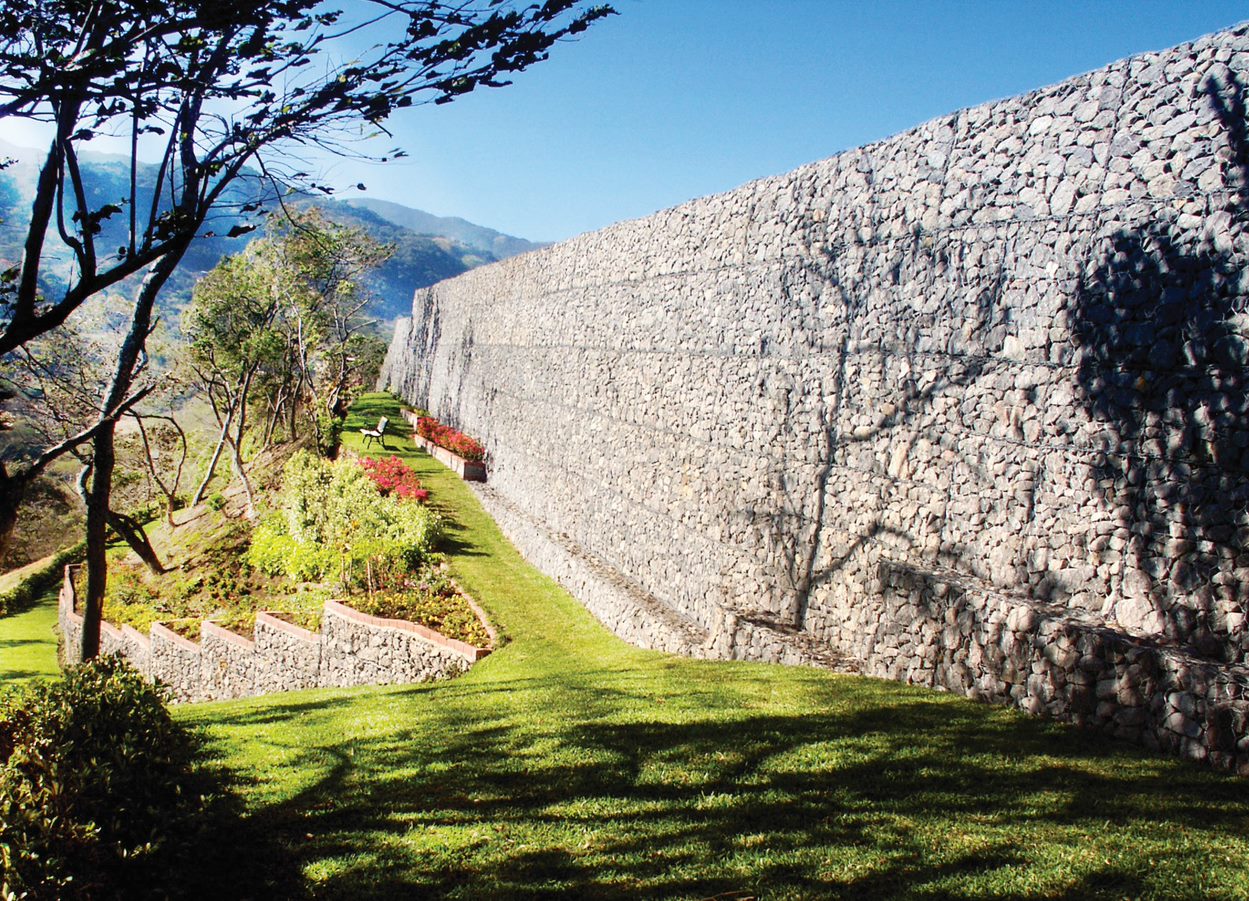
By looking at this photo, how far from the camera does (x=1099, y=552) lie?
6.05 m

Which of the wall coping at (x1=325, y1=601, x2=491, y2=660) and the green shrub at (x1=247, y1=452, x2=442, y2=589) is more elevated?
the green shrub at (x1=247, y1=452, x2=442, y2=589)

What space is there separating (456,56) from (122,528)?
1021 cm

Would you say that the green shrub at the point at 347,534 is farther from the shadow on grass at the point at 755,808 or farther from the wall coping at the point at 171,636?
the shadow on grass at the point at 755,808

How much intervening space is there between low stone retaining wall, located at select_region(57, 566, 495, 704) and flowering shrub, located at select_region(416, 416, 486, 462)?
8.84 m

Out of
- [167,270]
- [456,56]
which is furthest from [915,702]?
[167,270]

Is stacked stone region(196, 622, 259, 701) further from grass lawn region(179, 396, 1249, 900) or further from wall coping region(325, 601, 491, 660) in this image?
grass lawn region(179, 396, 1249, 900)

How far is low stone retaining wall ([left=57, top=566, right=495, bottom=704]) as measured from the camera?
11.0 m

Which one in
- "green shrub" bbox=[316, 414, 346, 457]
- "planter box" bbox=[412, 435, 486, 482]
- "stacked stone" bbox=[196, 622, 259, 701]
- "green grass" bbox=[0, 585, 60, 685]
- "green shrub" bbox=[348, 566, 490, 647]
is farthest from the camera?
"green shrub" bbox=[316, 414, 346, 457]

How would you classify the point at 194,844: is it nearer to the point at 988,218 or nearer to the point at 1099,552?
the point at 1099,552

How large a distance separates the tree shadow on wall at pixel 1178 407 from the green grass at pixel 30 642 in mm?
20299

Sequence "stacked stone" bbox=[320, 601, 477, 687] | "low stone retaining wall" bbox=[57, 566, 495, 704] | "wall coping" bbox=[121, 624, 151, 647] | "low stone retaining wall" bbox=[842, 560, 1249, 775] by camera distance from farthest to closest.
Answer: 1. "wall coping" bbox=[121, 624, 151, 647]
2. "low stone retaining wall" bbox=[57, 566, 495, 704]
3. "stacked stone" bbox=[320, 601, 477, 687]
4. "low stone retaining wall" bbox=[842, 560, 1249, 775]

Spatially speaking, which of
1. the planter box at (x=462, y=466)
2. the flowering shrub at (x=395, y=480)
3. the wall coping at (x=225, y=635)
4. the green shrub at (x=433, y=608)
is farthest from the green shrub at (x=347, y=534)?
the planter box at (x=462, y=466)

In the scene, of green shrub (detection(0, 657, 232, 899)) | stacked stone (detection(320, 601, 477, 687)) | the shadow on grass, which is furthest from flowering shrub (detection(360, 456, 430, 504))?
the shadow on grass

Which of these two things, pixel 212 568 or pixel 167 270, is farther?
pixel 212 568
